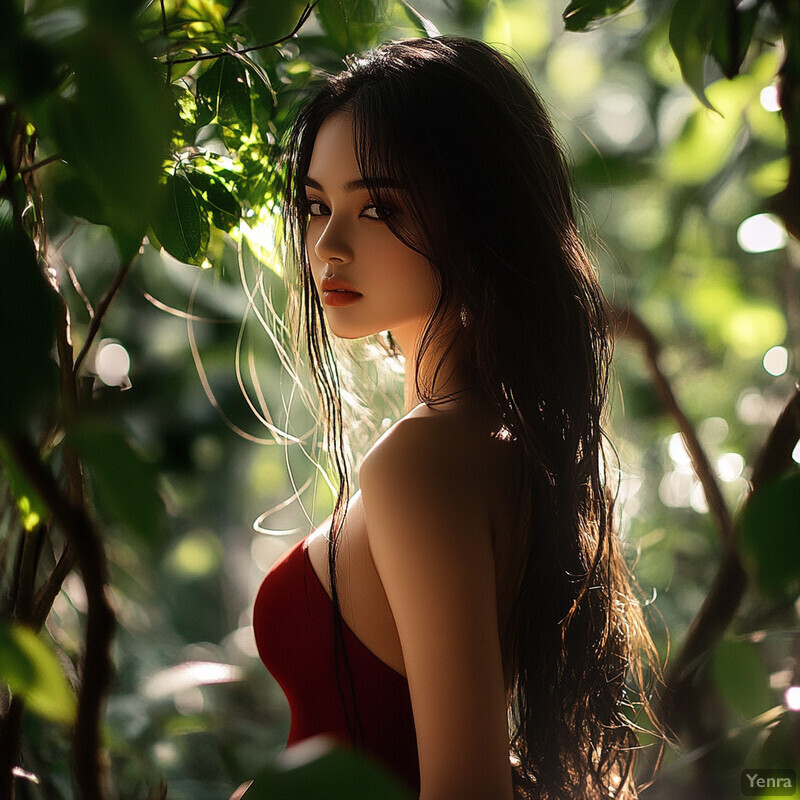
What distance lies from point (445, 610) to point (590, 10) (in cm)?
40

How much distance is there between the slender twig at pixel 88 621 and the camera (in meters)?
0.23

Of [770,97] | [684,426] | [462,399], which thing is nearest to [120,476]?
[462,399]

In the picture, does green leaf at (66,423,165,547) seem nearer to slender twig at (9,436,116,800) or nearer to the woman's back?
slender twig at (9,436,116,800)

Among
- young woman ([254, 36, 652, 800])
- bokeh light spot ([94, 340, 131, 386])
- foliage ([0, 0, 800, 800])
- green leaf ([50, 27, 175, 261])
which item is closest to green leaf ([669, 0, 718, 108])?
foliage ([0, 0, 800, 800])

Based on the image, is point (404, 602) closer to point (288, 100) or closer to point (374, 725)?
point (374, 725)

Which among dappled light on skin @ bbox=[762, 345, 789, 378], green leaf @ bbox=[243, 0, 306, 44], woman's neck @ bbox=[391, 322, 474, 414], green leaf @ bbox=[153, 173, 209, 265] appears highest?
green leaf @ bbox=[243, 0, 306, 44]

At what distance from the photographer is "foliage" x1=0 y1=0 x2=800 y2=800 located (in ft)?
0.73

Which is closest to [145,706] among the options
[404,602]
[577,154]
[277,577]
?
[277,577]

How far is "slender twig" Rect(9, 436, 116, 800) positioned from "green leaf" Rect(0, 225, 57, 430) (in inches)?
1.1

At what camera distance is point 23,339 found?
0.68ft

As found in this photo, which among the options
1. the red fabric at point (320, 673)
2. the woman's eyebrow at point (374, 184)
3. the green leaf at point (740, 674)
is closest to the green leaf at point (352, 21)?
the woman's eyebrow at point (374, 184)

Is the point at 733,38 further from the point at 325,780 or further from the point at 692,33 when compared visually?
the point at 325,780

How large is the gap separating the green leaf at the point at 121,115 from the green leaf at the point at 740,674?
379mm

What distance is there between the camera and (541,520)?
522 millimetres
